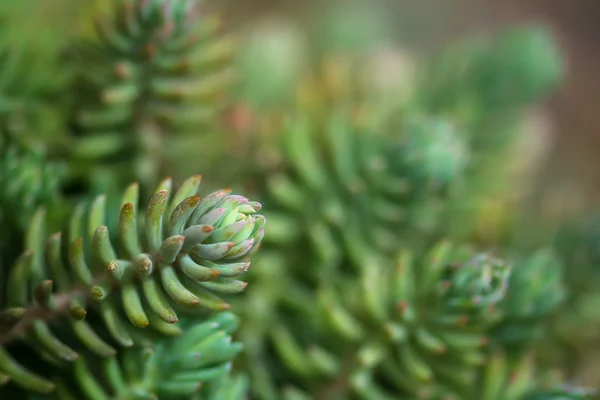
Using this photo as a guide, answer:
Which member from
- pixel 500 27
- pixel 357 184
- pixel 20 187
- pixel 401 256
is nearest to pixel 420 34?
pixel 500 27

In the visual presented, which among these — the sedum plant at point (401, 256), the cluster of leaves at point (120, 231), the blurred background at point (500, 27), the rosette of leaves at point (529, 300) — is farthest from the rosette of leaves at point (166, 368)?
the blurred background at point (500, 27)

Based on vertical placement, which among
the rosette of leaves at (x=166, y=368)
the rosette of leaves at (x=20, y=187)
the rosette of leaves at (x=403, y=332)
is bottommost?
the rosette of leaves at (x=166, y=368)

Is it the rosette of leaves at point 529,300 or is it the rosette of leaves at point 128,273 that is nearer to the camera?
the rosette of leaves at point 128,273

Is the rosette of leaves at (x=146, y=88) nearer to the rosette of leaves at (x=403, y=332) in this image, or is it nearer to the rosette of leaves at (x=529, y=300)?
the rosette of leaves at (x=403, y=332)

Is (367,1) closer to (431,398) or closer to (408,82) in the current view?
(408,82)

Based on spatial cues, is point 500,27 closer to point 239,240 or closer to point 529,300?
point 529,300

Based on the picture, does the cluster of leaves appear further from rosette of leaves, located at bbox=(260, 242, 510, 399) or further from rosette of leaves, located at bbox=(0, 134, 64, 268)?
rosette of leaves, located at bbox=(260, 242, 510, 399)
